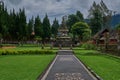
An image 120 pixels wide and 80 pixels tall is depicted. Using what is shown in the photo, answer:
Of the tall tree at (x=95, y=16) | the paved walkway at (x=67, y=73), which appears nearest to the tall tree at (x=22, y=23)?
the tall tree at (x=95, y=16)

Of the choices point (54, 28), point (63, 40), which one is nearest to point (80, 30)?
point (63, 40)

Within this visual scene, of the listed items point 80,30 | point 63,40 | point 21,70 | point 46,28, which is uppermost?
point 46,28

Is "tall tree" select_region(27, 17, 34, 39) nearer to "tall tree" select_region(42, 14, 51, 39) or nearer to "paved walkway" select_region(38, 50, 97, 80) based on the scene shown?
"tall tree" select_region(42, 14, 51, 39)

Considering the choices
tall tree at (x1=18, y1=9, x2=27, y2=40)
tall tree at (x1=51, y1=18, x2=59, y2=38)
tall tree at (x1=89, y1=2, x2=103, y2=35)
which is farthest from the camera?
tall tree at (x1=51, y1=18, x2=59, y2=38)

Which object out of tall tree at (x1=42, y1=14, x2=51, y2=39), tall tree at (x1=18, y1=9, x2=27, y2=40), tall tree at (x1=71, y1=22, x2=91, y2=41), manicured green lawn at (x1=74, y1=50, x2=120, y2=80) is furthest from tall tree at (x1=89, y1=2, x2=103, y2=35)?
manicured green lawn at (x1=74, y1=50, x2=120, y2=80)

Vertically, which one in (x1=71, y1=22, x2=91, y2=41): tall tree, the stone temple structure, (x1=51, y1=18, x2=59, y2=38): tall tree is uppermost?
(x1=51, y1=18, x2=59, y2=38): tall tree

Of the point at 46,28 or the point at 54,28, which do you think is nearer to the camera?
the point at 46,28

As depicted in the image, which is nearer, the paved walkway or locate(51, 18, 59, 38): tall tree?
the paved walkway

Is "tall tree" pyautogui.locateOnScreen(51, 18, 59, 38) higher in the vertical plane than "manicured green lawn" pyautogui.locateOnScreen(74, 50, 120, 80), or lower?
higher

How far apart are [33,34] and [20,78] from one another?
362 feet

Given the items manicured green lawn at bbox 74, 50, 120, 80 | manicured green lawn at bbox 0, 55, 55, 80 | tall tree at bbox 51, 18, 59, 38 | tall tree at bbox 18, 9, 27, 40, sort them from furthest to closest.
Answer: tall tree at bbox 51, 18, 59, 38
tall tree at bbox 18, 9, 27, 40
manicured green lawn at bbox 74, 50, 120, 80
manicured green lawn at bbox 0, 55, 55, 80

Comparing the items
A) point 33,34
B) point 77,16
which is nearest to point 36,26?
point 33,34

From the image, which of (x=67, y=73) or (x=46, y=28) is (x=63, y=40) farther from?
(x=67, y=73)

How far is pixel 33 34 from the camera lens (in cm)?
12544
